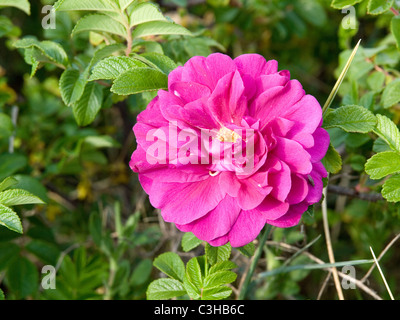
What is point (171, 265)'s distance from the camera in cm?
110

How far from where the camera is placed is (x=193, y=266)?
990 mm

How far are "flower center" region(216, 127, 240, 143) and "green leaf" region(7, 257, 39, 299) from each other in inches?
32.5

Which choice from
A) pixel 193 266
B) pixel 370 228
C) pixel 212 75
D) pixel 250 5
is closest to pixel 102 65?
pixel 212 75

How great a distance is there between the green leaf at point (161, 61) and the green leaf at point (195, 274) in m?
0.41

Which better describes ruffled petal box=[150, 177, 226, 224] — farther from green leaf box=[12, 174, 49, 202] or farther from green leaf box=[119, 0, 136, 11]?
green leaf box=[12, 174, 49, 202]

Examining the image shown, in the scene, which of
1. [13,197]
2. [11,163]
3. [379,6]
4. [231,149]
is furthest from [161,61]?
[11,163]

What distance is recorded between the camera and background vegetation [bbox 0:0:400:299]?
1.11 meters

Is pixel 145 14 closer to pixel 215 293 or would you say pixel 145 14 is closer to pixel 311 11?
pixel 215 293

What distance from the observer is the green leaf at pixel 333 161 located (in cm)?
96

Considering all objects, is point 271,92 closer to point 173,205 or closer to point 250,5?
point 173,205

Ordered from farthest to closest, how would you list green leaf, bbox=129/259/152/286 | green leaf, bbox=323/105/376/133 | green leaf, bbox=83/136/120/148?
1. green leaf, bbox=83/136/120/148
2. green leaf, bbox=129/259/152/286
3. green leaf, bbox=323/105/376/133

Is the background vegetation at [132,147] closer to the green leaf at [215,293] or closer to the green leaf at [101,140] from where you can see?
the green leaf at [101,140]

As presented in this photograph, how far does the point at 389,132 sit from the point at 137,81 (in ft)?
1.72

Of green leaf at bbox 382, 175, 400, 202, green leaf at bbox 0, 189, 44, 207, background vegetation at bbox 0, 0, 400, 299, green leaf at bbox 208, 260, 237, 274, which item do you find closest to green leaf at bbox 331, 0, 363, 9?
background vegetation at bbox 0, 0, 400, 299
